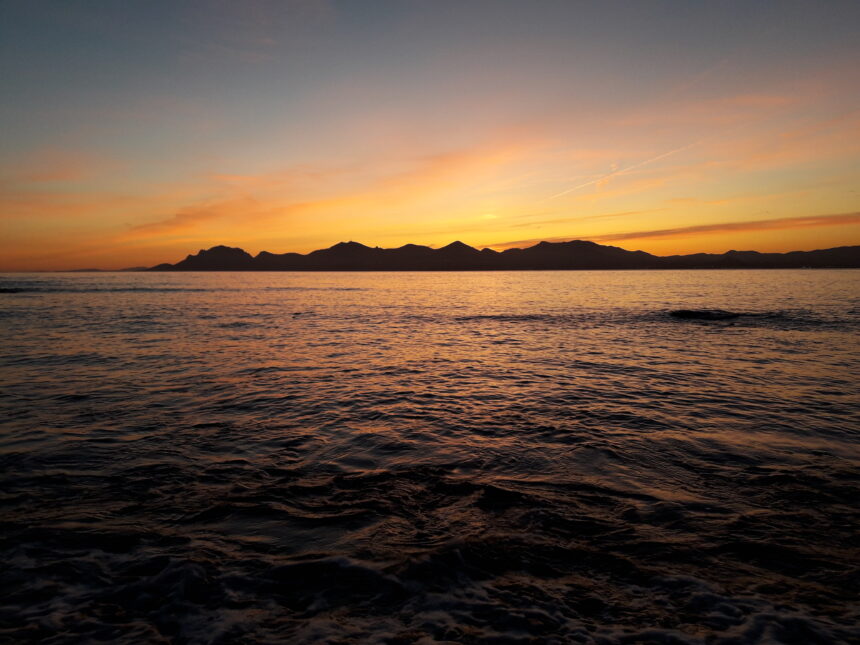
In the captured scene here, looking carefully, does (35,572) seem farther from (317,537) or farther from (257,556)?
(317,537)

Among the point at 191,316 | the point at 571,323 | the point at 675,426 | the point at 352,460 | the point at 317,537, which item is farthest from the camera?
the point at 191,316

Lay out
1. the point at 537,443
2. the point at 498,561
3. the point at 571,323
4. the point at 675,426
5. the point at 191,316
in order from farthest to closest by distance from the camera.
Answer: the point at 191,316 → the point at 571,323 → the point at 675,426 → the point at 537,443 → the point at 498,561

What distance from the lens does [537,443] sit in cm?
1087

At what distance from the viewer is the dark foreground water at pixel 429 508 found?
17.2ft

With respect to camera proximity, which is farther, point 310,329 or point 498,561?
point 310,329

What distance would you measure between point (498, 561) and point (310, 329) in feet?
103

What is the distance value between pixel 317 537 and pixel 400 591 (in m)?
1.83

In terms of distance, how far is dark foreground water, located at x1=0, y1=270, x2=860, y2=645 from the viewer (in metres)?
5.24

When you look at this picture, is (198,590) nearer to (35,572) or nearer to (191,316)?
(35,572)

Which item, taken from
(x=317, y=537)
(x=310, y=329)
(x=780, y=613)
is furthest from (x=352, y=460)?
(x=310, y=329)

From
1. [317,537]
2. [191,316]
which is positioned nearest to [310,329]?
[191,316]

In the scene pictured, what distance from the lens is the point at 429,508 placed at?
305 inches

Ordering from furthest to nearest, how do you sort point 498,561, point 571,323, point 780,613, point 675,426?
point 571,323
point 675,426
point 498,561
point 780,613

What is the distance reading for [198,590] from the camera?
18.5ft
